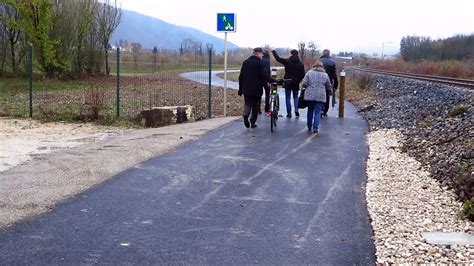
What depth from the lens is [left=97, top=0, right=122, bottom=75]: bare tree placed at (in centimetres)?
3611

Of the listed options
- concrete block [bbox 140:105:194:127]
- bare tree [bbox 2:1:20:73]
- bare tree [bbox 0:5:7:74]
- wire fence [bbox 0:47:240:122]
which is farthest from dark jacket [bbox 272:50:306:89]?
bare tree [bbox 0:5:7:74]

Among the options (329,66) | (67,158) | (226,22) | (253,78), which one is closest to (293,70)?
(329,66)

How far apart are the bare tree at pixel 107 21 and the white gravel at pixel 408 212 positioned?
28.2m

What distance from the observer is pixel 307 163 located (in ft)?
31.6

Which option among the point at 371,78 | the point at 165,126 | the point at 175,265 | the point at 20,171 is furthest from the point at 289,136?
the point at 371,78

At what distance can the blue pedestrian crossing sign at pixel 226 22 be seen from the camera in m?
15.4

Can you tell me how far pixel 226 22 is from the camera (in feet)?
50.8

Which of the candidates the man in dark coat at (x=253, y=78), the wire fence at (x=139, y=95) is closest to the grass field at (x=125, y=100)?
the wire fence at (x=139, y=95)

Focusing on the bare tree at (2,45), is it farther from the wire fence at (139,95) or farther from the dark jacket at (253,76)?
the dark jacket at (253,76)

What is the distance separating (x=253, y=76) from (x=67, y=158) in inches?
196

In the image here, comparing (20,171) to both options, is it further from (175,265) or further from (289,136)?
(289,136)

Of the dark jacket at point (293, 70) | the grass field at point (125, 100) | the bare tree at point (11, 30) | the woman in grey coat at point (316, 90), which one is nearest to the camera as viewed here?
the woman in grey coat at point (316, 90)

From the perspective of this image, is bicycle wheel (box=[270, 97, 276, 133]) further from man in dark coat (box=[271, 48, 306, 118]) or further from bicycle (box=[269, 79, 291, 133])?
man in dark coat (box=[271, 48, 306, 118])

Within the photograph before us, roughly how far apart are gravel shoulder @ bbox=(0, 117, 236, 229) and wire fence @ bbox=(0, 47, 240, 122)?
1.62 metres
